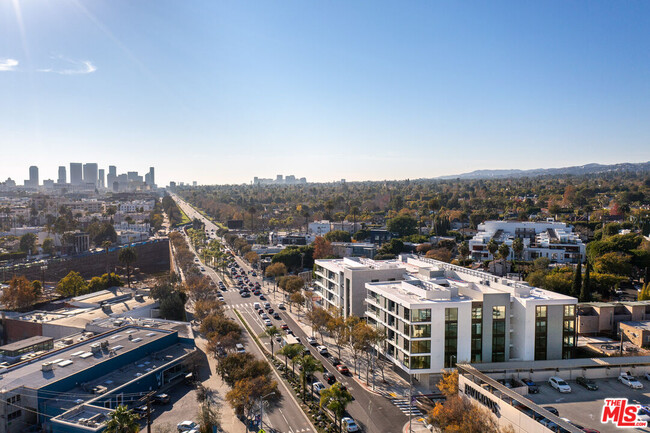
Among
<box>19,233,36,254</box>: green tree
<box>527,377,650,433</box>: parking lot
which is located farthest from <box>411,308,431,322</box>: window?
<box>19,233,36,254</box>: green tree

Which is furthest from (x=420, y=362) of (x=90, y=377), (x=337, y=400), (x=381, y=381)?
(x=90, y=377)

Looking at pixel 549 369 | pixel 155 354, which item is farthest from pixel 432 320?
pixel 155 354

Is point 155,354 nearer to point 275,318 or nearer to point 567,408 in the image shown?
point 275,318

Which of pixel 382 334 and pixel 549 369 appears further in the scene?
pixel 382 334

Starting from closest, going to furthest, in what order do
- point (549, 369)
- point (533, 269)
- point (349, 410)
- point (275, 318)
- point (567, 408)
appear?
point (567, 408), point (549, 369), point (349, 410), point (275, 318), point (533, 269)

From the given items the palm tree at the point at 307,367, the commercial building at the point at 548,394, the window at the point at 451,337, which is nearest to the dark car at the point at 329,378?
the palm tree at the point at 307,367

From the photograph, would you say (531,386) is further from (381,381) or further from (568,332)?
(381,381)
